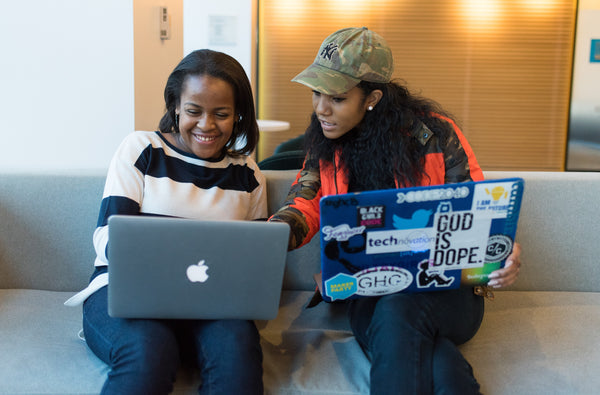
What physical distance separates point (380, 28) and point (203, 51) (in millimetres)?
3896

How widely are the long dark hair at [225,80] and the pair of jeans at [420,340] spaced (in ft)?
1.99

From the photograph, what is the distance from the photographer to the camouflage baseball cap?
4.78ft

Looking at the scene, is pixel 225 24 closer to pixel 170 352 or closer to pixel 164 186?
pixel 164 186

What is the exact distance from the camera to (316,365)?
1.37 meters

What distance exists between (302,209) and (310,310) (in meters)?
0.33

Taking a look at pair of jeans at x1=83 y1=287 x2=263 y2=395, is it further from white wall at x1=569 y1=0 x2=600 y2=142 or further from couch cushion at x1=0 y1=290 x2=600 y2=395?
white wall at x1=569 y1=0 x2=600 y2=142

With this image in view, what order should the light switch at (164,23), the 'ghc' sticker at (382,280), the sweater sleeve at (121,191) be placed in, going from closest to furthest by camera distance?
the 'ghc' sticker at (382,280), the sweater sleeve at (121,191), the light switch at (164,23)

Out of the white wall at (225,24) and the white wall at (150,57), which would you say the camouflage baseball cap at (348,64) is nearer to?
the white wall at (150,57)

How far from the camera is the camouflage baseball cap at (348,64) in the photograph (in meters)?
1.46

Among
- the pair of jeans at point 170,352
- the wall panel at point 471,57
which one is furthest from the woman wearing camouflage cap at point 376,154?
the wall panel at point 471,57

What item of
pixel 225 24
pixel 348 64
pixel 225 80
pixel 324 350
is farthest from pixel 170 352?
pixel 225 24

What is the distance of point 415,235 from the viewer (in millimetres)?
1225

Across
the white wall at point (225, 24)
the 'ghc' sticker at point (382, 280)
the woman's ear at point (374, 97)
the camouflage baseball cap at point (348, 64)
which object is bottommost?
the 'ghc' sticker at point (382, 280)

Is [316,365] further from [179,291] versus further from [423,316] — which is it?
[179,291]
